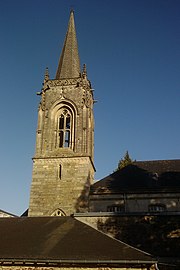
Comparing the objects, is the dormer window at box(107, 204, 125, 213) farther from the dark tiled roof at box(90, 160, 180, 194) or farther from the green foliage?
the green foliage

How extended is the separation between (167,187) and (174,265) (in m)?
10.1

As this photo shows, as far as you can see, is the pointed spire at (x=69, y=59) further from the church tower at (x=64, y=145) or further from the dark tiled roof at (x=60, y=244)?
the dark tiled roof at (x=60, y=244)

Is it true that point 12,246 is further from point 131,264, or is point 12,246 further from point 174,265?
point 174,265

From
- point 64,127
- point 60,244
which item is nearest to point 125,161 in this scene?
point 64,127

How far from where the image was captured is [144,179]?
2709cm

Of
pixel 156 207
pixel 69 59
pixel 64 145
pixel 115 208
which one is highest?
pixel 69 59

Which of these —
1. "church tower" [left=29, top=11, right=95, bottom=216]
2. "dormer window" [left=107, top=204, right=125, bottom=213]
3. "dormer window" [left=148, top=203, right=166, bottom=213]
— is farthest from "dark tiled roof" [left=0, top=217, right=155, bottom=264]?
"dormer window" [left=148, top=203, right=166, bottom=213]

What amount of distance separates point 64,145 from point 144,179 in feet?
24.2

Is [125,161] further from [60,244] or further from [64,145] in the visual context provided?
[60,244]

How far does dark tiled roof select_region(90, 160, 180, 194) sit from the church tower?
1657mm

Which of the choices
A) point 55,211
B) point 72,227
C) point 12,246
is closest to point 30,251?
A: point 12,246

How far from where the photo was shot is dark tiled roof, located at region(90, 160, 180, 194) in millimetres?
26078

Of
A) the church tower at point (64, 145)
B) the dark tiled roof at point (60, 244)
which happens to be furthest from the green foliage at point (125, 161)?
the dark tiled roof at point (60, 244)

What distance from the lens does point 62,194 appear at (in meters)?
27.3
